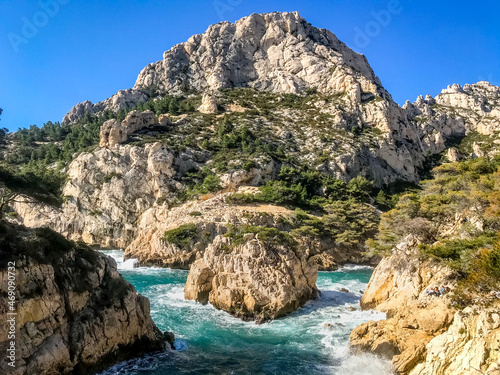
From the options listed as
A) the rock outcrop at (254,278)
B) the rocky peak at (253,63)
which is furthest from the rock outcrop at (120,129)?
the rock outcrop at (254,278)

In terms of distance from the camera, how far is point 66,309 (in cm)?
1338

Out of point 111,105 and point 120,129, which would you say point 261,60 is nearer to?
point 111,105

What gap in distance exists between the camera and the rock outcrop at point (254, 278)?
2172cm

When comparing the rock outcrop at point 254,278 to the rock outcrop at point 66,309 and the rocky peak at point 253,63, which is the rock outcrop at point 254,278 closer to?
the rock outcrop at point 66,309

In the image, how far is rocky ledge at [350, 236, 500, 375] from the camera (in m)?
10.9

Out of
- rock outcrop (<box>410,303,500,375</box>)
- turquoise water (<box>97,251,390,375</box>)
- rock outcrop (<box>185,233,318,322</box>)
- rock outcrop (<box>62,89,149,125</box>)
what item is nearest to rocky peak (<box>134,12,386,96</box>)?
rock outcrop (<box>62,89,149,125</box>)

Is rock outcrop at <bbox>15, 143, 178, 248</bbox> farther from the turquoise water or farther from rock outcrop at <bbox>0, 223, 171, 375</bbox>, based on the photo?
rock outcrop at <bbox>0, 223, 171, 375</bbox>

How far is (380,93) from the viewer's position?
3329 inches

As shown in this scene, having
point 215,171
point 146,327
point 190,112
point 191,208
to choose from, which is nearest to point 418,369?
point 146,327

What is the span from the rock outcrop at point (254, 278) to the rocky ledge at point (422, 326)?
189 inches

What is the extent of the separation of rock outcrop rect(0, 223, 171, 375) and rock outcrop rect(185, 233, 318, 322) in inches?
261

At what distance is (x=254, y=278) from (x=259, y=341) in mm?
4846

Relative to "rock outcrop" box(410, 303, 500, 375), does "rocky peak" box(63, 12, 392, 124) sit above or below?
above

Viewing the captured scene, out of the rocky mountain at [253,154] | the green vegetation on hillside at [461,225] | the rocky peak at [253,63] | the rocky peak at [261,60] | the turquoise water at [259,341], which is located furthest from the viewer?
the rocky peak at [253,63]
